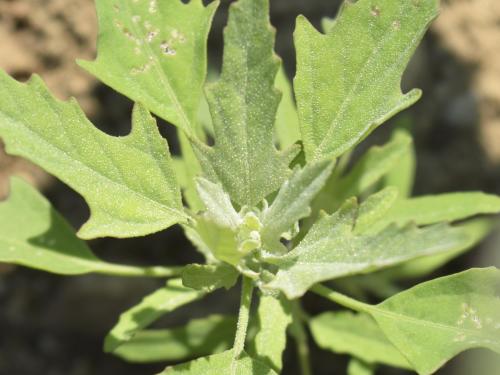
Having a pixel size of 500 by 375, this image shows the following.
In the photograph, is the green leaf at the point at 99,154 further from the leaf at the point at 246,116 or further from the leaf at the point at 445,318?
the leaf at the point at 445,318

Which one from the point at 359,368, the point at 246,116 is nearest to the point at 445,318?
the point at 246,116

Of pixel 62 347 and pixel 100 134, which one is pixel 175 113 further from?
pixel 62 347

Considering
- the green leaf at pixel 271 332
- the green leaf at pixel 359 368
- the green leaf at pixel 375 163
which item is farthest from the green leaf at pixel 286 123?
the green leaf at pixel 359 368

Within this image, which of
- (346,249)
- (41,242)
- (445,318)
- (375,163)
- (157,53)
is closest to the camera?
(346,249)

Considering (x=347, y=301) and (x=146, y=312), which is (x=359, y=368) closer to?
(x=347, y=301)

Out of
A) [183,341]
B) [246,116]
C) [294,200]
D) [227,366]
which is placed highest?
[246,116]

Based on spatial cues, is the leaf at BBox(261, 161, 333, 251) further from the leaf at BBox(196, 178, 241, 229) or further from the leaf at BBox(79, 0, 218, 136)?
the leaf at BBox(79, 0, 218, 136)
